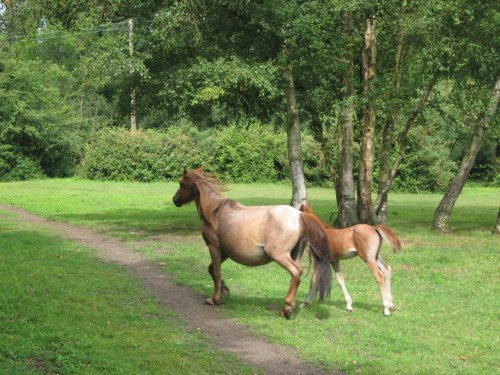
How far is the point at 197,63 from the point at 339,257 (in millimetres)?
10768

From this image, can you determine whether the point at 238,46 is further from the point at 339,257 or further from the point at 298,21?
the point at 339,257

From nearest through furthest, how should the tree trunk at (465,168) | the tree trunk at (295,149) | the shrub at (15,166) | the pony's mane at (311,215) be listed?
the pony's mane at (311,215) < the tree trunk at (295,149) < the tree trunk at (465,168) < the shrub at (15,166)

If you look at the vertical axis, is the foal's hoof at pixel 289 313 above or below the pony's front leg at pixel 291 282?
below

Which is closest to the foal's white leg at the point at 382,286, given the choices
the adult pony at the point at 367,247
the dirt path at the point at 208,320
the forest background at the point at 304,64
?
the adult pony at the point at 367,247

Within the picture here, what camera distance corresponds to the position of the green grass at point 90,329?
27.0 feet

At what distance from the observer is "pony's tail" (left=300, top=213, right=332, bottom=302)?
10.6m

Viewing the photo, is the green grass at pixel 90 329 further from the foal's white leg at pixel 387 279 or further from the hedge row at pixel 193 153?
the hedge row at pixel 193 153

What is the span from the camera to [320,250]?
1061cm

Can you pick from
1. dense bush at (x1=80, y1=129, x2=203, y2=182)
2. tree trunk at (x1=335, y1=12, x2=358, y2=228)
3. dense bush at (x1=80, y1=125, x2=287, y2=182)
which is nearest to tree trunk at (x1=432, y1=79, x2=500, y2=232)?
tree trunk at (x1=335, y1=12, x2=358, y2=228)

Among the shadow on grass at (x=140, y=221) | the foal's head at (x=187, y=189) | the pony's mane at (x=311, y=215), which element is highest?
the foal's head at (x=187, y=189)

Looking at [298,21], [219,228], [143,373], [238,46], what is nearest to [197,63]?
[238,46]

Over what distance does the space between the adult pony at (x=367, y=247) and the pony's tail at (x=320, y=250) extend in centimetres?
32

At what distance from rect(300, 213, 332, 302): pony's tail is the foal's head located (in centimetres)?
215

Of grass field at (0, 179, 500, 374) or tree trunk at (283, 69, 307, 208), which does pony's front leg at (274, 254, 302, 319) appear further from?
tree trunk at (283, 69, 307, 208)
